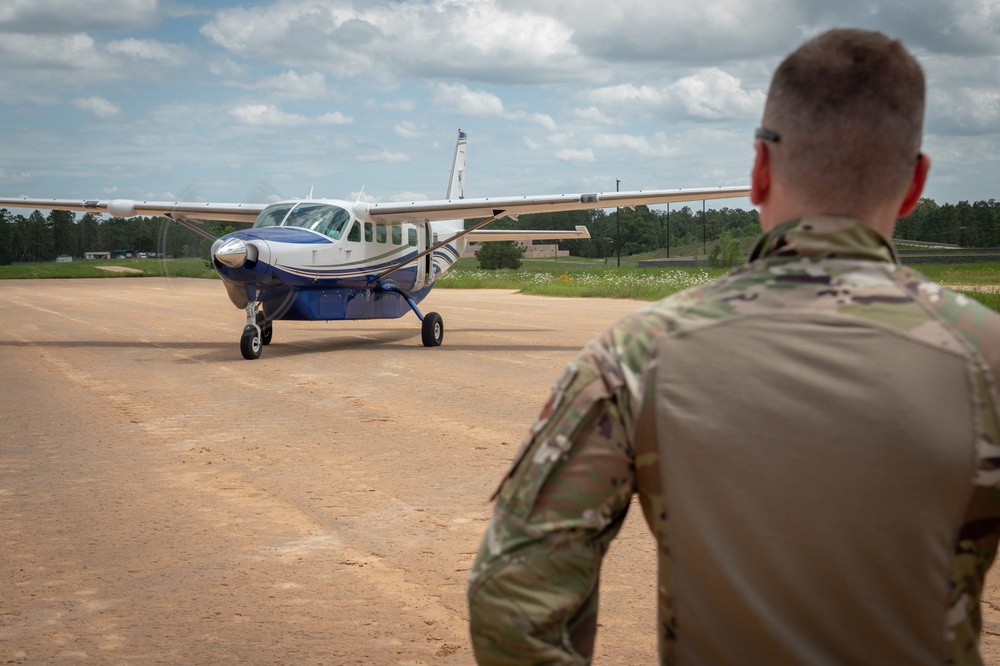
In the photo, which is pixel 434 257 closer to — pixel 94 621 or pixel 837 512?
pixel 94 621

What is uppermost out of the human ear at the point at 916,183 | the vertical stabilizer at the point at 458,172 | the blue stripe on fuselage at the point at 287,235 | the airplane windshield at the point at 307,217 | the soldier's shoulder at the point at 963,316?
the vertical stabilizer at the point at 458,172

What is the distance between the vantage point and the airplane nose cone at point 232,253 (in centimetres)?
1555

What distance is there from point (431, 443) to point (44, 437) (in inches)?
147

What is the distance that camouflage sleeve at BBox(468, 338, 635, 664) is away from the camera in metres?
1.48

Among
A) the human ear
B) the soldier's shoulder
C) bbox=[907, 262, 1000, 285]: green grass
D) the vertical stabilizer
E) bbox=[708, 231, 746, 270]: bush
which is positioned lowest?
bbox=[907, 262, 1000, 285]: green grass

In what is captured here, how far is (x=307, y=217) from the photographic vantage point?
1781 centimetres

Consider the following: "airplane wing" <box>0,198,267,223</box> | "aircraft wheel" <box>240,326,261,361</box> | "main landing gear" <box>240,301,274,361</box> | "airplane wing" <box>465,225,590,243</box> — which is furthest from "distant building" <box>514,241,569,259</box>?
"aircraft wheel" <box>240,326,261,361</box>

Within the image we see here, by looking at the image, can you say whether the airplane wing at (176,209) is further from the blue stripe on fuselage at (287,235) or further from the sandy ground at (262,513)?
the sandy ground at (262,513)

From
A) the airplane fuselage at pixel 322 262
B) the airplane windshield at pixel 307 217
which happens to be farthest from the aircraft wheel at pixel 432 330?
the airplane windshield at pixel 307 217

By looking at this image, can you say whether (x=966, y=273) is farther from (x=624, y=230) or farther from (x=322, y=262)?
(x=624, y=230)

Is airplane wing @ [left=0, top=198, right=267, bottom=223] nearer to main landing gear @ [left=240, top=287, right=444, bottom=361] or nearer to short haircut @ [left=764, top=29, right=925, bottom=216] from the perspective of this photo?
main landing gear @ [left=240, top=287, right=444, bottom=361]

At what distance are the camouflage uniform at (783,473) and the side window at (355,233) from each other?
1702 cm

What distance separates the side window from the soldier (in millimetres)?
16988

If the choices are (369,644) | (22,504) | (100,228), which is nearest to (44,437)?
(22,504)
